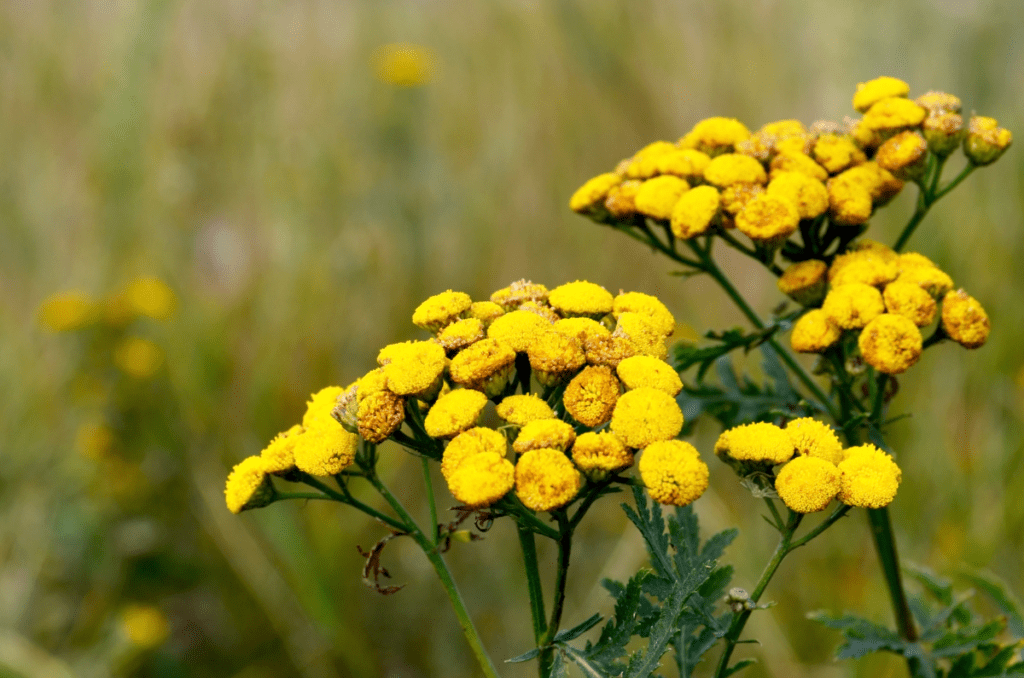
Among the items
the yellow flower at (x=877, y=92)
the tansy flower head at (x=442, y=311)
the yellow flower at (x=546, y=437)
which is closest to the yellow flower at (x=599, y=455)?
the yellow flower at (x=546, y=437)

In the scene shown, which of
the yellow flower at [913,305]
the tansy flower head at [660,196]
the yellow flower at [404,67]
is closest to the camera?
the yellow flower at [913,305]

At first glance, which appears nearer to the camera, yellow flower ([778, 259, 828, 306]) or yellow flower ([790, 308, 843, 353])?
yellow flower ([790, 308, 843, 353])

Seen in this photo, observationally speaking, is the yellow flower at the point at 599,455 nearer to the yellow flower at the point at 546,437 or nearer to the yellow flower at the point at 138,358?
the yellow flower at the point at 546,437

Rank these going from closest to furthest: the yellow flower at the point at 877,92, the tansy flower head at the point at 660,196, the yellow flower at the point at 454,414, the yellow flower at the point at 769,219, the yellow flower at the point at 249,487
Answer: the yellow flower at the point at 454,414 < the yellow flower at the point at 249,487 < the yellow flower at the point at 769,219 < the tansy flower head at the point at 660,196 < the yellow flower at the point at 877,92

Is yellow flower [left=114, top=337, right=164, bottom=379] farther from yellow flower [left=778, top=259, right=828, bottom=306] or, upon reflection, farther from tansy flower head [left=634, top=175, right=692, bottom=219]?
yellow flower [left=778, top=259, right=828, bottom=306]

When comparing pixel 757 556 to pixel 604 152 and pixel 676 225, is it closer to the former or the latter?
pixel 676 225

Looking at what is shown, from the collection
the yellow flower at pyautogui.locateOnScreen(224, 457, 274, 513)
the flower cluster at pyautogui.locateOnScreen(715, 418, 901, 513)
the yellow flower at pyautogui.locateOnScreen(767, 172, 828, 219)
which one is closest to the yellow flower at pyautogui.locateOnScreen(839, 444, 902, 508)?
the flower cluster at pyautogui.locateOnScreen(715, 418, 901, 513)

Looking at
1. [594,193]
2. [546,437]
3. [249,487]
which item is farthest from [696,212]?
[249,487]

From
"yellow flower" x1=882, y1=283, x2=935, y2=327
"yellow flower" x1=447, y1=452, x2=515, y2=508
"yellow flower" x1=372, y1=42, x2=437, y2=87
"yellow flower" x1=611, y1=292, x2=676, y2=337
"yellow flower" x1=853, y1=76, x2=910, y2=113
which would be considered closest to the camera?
"yellow flower" x1=447, y1=452, x2=515, y2=508
